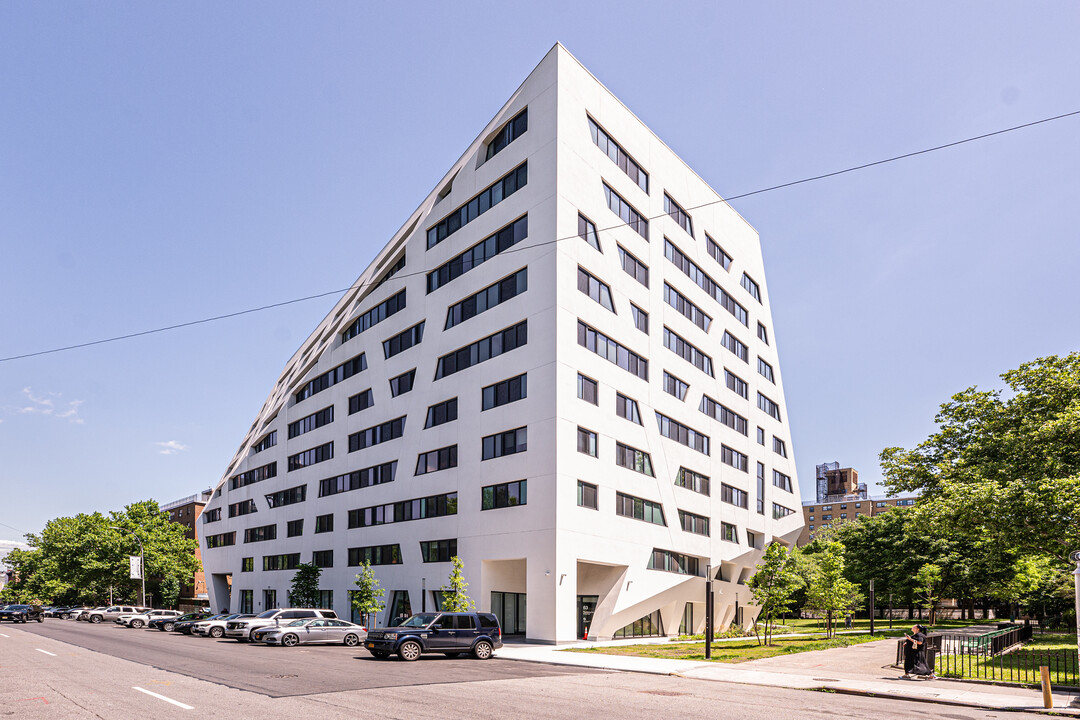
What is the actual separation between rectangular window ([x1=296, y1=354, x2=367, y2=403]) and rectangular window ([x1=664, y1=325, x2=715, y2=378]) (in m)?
22.8

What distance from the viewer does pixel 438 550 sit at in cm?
4553

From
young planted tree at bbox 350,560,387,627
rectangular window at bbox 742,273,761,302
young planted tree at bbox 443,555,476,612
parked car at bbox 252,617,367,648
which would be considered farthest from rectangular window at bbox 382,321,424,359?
rectangular window at bbox 742,273,761,302

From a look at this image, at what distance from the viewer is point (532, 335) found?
134 feet

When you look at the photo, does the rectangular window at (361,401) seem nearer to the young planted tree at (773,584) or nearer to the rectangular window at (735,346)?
the rectangular window at (735,346)

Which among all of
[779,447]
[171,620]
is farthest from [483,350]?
[779,447]

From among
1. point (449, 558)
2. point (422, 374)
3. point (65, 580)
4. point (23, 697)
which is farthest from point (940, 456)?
point (65, 580)

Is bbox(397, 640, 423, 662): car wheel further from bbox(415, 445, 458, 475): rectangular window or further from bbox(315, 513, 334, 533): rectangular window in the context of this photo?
bbox(315, 513, 334, 533): rectangular window

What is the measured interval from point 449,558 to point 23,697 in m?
30.0

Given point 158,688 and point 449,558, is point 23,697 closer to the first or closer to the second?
point 158,688

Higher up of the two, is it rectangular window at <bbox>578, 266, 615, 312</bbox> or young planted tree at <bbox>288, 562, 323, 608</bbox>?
rectangular window at <bbox>578, 266, 615, 312</bbox>

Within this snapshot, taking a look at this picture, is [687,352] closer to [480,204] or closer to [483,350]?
[483,350]

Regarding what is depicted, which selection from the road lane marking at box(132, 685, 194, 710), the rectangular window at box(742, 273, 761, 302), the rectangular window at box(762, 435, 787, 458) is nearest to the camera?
the road lane marking at box(132, 685, 194, 710)

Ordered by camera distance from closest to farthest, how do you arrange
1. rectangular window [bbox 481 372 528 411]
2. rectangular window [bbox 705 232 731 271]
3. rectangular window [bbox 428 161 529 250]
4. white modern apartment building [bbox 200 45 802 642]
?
1. white modern apartment building [bbox 200 45 802 642]
2. rectangular window [bbox 481 372 528 411]
3. rectangular window [bbox 428 161 529 250]
4. rectangular window [bbox 705 232 731 271]

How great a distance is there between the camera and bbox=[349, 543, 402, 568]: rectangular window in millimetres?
49888
